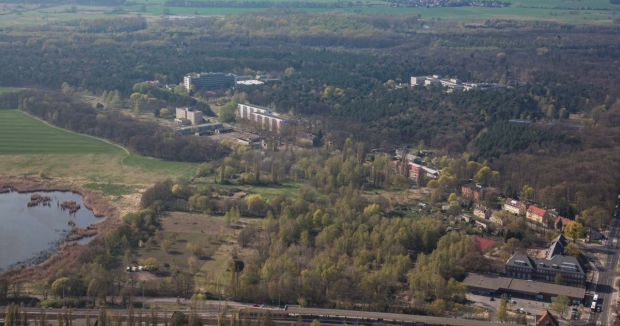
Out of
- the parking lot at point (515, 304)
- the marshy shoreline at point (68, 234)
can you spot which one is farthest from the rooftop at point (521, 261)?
the marshy shoreline at point (68, 234)

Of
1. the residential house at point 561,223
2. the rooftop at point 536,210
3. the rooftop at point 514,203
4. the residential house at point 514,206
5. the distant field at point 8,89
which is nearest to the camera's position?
the residential house at point 561,223

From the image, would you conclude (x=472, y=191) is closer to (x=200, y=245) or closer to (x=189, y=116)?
(x=200, y=245)

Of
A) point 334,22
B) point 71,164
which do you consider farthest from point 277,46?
point 71,164

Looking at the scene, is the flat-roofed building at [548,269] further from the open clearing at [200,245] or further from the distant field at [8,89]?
the distant field at [8,89]

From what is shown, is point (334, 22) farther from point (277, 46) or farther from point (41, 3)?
point (41, 3)

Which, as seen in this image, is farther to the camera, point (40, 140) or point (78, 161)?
point (40, 140)

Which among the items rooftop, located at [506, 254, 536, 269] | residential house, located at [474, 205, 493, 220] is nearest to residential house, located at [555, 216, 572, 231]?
residential house, located at [474, 205, 493, 220]

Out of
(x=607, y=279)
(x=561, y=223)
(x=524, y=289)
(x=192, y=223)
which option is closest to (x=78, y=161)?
(x=192, y=223)

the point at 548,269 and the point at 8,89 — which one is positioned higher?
the point at 548,269
